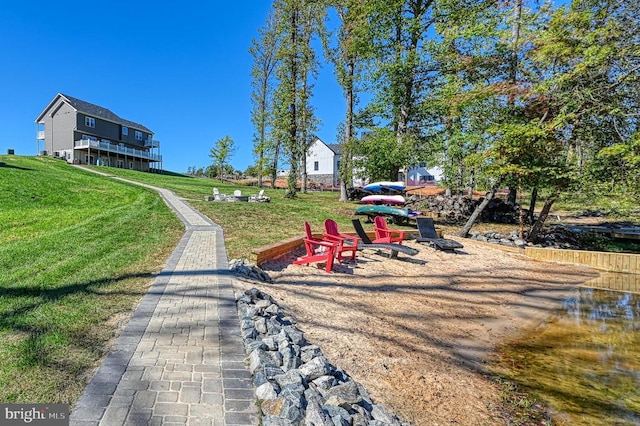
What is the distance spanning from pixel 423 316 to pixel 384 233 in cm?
497

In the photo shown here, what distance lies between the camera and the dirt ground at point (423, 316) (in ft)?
11.6

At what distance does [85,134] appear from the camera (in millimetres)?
38344

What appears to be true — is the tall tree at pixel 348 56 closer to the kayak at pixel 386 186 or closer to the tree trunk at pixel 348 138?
the tree trunk at pixel 348 138

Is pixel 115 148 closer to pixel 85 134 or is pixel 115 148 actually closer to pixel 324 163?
pixel 85 134

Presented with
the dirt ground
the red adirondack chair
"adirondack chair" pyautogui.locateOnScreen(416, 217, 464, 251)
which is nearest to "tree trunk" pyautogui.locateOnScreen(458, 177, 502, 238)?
"adirondack chair" pyautogui.locateOnScreen(416, 217, 464, 251)

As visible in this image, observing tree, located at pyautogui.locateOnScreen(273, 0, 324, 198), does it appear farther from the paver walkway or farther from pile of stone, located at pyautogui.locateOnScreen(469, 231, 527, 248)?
the paver walkway

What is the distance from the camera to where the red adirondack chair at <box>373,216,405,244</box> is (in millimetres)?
10031

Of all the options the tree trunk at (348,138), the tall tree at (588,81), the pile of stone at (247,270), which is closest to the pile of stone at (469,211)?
the tree trunk at (348,138)

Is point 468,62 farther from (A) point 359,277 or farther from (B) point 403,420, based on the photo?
(B) point 403,420

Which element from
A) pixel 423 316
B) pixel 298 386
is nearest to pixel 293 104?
pixel 423 316

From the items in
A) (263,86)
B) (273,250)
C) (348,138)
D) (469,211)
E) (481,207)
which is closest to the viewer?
(273,250)

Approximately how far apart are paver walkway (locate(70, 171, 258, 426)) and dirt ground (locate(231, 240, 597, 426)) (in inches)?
43.5

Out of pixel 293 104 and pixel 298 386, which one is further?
pixel 293 104

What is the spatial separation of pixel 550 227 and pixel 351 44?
13450mm
